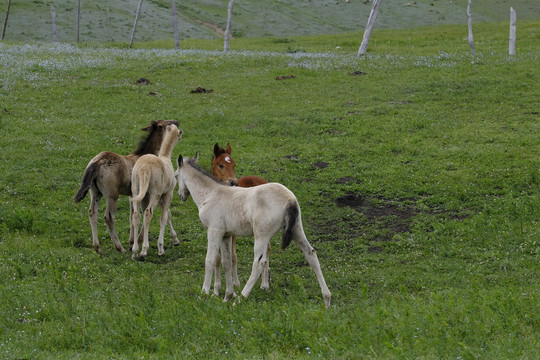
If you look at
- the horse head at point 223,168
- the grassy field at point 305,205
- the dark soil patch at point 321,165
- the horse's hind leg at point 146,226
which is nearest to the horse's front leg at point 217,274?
the grassy field at point 305,205

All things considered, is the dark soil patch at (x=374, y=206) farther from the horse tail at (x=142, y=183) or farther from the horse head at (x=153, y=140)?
the horse tail at (x=142, y=183)

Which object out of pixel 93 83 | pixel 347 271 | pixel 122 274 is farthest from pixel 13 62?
pixel 347 271

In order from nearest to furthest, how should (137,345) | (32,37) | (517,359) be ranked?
(517,359) → (137,345) → (32,37)

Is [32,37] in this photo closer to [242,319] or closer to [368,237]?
[368,237]

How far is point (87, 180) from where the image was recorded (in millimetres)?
13188

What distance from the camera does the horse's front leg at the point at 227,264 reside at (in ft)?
34.9

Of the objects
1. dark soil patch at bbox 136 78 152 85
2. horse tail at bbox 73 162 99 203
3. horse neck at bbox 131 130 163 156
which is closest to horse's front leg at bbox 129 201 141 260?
horse tail at bbox 73 162 99 203

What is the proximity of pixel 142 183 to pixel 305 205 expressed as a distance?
17.6 ft

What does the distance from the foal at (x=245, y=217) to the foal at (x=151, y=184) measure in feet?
5.62

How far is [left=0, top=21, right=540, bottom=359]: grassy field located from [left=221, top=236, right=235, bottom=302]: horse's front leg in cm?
44

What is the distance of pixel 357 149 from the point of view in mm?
20969

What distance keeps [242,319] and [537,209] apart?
9.23 metres

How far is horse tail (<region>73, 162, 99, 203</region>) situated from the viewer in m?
13.1

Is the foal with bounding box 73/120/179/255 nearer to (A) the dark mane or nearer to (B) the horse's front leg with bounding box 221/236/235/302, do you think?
(A) the dark mane
